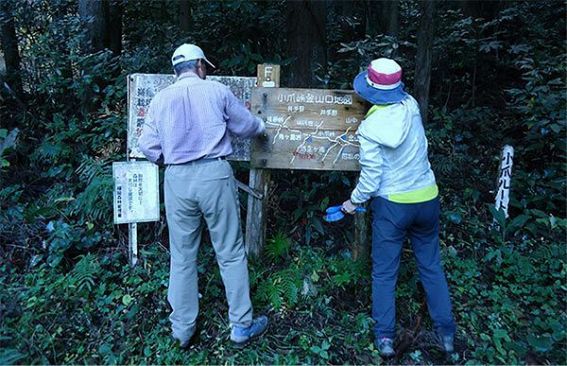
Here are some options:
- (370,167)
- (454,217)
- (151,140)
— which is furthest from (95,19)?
(454,217)

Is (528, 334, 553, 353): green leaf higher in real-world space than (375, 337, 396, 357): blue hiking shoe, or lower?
higher

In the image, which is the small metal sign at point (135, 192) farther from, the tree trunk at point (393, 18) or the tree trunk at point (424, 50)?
the tree trunk at point (393, 18)

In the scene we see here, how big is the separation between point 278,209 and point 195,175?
1.72 meters

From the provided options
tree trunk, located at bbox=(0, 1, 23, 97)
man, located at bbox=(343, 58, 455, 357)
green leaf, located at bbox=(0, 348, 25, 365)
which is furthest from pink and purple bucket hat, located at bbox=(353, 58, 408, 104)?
tree trunk, located at bbox=(0, 1, 23, 97)

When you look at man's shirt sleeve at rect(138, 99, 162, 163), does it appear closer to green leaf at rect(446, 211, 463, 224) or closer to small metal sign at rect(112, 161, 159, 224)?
small metal sign at rect(112, 161, 159, 224)

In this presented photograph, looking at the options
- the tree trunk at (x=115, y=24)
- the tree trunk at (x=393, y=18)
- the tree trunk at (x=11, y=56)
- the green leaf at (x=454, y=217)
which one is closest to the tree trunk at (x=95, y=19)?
the tree trunk at (x=115, y=24)

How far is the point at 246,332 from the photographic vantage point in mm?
3496

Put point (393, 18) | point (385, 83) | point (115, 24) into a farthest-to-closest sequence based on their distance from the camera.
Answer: point (115, 24) → point (393, 18) → point (385, 83)

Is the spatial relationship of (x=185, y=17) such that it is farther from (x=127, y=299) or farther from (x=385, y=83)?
(x=127, y=299)

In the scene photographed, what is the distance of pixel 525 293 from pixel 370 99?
2.47 meters

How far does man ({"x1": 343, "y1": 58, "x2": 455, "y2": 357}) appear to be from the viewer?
3.24 metres

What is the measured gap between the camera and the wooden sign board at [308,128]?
3.80 meters

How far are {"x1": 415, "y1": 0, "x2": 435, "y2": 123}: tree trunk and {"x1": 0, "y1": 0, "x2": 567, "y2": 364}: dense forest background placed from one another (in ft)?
0.07

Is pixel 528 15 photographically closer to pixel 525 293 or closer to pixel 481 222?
pixel 481 222
